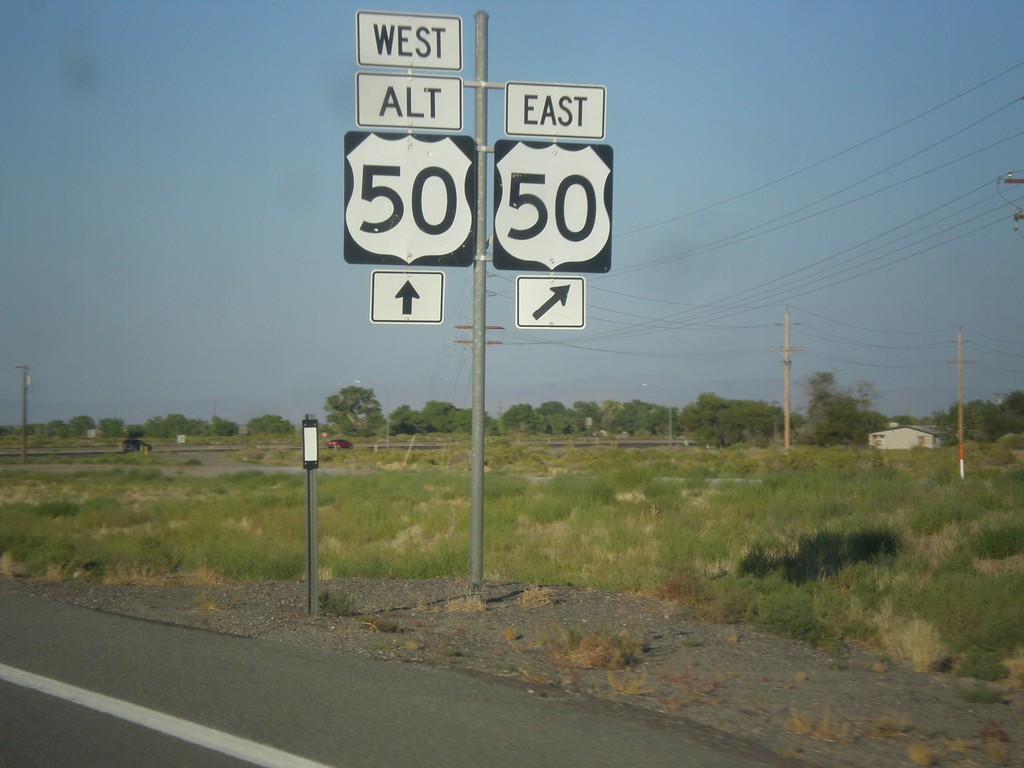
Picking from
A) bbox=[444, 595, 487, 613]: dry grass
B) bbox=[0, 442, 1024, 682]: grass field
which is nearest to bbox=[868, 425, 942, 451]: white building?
bbox=[0, 442, 1024, 682]: grass field

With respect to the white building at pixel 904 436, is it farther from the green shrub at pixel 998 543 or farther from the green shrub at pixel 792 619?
the green shrub at pixel 792 619

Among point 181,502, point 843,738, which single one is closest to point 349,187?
point 843,738

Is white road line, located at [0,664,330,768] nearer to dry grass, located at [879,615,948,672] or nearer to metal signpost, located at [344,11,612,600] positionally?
metal signpost, located at [344,11,612,600]

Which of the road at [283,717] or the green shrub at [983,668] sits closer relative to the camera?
the road at [283,717]

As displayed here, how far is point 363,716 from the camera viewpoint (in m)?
5.86

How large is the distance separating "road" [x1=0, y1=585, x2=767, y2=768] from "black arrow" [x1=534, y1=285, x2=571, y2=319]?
12.3 ft

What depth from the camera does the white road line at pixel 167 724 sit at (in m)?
5.15

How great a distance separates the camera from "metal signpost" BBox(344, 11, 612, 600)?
30.0ft

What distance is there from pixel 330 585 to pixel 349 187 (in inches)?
181

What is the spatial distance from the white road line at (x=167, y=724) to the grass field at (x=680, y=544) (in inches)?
203

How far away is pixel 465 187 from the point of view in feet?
30.7

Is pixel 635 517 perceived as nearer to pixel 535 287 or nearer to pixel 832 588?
pixel 832 588

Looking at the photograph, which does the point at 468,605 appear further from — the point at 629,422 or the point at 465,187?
the point at 629,422

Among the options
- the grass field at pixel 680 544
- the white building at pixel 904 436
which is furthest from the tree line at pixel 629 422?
the grass field at pixel 680 544
